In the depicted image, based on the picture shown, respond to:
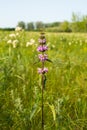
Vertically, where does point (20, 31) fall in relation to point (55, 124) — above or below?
above

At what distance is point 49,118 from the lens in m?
2.84

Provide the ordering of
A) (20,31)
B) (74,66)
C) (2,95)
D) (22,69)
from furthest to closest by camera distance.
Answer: (20,31), (74,66), (22,69), (2,95)

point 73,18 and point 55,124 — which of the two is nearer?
point 55,124

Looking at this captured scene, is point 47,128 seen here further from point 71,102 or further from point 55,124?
point 71,102

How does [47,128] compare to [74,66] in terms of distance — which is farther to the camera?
[74,66]

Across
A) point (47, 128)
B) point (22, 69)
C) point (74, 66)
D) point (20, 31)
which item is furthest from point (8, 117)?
point (20, 31)

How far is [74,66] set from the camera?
18.0ft

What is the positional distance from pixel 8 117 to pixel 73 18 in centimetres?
5815

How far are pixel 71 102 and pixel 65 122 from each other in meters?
0.71

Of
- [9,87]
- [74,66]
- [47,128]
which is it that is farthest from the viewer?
[74,66]

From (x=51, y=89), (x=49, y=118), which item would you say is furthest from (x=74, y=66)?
(x=49, y=118)

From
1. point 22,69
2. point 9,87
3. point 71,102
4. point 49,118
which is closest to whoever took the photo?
point 49,118

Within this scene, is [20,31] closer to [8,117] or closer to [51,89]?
[51,89]

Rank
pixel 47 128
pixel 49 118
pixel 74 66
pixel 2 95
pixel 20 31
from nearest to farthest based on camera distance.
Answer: pixel 47 128 → pixel 49 118 → pixel 2 95 → pixel 74 66 → pixel 20 31
